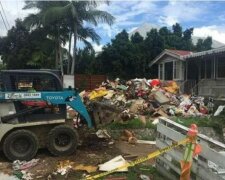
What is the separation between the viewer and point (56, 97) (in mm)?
11180

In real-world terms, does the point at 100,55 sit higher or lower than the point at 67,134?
higher

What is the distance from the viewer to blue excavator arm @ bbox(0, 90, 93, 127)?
10852 mm

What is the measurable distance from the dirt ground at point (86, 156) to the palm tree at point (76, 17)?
23796mm

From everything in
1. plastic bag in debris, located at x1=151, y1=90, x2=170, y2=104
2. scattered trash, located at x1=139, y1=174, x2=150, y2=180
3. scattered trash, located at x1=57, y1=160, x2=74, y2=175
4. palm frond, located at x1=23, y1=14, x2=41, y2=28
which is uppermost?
palm frond, located at x1=23, y1=14, x2=41, y2=28

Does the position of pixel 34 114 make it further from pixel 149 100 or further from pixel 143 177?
pixel 149 100

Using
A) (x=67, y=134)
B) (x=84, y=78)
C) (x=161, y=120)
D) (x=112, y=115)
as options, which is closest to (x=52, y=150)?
(x=67, y=134)

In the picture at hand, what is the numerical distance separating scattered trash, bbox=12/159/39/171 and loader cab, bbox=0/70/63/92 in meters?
1.73

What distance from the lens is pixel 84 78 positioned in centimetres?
3588

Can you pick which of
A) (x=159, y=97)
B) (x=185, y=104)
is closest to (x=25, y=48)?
(x=159, y=97)

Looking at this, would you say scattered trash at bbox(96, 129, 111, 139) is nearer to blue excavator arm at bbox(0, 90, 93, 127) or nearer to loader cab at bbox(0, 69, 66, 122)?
blue excavator arm at bbox(0, 90, 93, 127)

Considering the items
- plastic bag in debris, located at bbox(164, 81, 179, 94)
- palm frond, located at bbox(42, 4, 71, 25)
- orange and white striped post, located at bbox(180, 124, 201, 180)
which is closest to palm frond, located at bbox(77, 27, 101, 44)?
palm frond, located at bbox(42, 4, 71, 25)

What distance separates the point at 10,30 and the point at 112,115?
3547 centimetres

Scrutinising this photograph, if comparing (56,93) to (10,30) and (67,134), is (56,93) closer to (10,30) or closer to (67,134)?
(67,134)

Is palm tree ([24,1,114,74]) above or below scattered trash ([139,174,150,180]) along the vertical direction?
above
